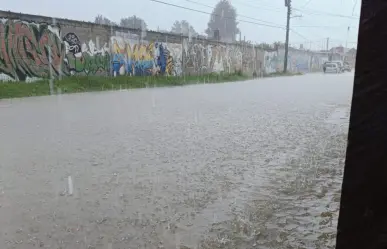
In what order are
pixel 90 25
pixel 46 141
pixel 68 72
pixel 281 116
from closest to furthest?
pixel 46 141 → pixel 281 116 → pixel 68 72 → pixel 90 25

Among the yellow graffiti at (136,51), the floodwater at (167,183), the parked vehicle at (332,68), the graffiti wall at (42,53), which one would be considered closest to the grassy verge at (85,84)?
the graffiti wall at (42,53)

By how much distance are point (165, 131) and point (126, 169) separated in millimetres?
2598

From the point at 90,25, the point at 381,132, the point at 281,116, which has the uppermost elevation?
the point at 90,25

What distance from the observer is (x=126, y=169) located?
4797mm

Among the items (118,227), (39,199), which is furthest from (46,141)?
(118,227)

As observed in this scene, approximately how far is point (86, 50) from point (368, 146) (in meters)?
18.9

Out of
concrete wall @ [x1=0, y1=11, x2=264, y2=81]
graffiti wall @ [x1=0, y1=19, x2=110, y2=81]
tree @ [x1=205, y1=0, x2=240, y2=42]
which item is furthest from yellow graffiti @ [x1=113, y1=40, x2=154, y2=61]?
tree @ [x1=205, y1=0, x2=240, y2=42]

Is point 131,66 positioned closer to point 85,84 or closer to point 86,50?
point 86,50

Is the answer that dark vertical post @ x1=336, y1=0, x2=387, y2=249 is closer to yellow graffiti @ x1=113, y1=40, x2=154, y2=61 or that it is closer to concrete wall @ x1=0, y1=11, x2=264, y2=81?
concrete wall @ x1=0, y1=11, x2=264, y2=81

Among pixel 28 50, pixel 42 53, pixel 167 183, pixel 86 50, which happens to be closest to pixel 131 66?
pixel 86 50

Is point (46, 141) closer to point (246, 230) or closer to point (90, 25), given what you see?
point (246, 230)

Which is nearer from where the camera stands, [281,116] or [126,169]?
[126,169]

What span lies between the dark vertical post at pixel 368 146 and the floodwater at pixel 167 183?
6.65ft

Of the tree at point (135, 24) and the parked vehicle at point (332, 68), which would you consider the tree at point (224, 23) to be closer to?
the tree at point (135, 24)
